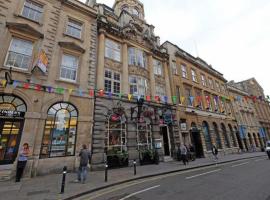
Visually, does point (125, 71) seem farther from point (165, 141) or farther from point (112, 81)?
point (165, 141)

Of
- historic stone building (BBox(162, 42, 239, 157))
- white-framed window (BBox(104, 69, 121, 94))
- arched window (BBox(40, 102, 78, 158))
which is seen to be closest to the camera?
arched window (BBox(40, 102, 78, 158))

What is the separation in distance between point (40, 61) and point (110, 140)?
7.84 meters

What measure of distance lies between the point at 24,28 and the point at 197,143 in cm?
2083

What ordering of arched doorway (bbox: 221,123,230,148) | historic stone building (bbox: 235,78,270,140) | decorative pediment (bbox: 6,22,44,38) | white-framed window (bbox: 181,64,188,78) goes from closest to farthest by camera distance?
decorative pediment (bbox: 6,22,44,38), white-framed window (bbox: 181,64,188,78), arched doorway (bbox: 221,123,230,148), historic stone building (bbox: 235,78,270,140)

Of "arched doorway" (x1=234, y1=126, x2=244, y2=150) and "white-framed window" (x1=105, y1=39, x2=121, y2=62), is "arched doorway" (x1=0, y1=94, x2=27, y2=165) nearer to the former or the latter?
"white-framed window" (x1=105, y1=39, x2=121, y2=62)

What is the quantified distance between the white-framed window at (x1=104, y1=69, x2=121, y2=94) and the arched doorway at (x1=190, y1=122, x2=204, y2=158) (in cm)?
1079

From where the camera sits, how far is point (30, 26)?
420 inches

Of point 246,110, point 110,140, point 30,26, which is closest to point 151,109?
point 110,140

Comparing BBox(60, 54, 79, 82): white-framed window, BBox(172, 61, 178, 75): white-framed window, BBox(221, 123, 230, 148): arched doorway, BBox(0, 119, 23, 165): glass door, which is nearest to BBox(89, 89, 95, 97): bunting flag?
BBox(60, 54, 79, 82): white-framed window

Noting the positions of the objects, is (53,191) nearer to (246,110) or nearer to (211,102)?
(211,102)

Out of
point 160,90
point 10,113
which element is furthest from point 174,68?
point 10,113

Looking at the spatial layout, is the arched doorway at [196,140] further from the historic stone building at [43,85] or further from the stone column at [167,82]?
the historic stone building at [43,85]

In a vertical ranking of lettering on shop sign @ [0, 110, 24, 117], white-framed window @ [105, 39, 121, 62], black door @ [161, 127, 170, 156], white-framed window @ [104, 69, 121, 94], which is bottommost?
black door @ [161, 127, 170, 156]

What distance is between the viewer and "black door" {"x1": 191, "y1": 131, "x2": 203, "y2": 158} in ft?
59.8
